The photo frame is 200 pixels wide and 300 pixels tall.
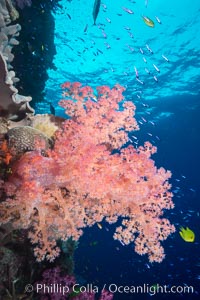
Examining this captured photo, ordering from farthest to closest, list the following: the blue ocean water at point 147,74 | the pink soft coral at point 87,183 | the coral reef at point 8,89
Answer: the blue ocean water at point 147,74, the coral reef at point 8,89, the pink soft coral at point 87,183

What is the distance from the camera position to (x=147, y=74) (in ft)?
71.4

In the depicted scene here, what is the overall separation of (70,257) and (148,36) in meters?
16.8

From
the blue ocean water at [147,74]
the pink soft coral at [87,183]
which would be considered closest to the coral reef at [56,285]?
the pink soft coral at [87,183]

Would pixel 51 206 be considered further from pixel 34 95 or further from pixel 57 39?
pixel 57 39

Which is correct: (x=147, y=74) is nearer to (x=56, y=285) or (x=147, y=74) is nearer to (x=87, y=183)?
(x=56, y=285)

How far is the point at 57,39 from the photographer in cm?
1920

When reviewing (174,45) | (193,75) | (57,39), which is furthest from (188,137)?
(57,39)

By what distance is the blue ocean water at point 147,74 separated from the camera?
1631 centimetres

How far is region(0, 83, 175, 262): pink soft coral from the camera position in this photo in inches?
127

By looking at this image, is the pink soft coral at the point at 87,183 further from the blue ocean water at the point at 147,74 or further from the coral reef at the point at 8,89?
the blue ocean water at the point at 147,74

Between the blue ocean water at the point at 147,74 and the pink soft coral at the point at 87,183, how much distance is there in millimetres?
3979

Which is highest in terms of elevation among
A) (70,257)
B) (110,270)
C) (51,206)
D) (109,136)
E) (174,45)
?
(174,45)

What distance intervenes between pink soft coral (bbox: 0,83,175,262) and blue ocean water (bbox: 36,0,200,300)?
3.98 meters

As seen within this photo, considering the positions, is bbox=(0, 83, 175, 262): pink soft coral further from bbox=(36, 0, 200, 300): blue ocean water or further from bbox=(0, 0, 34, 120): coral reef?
bbox=(36, 0, 200, 300): blue ocean water
